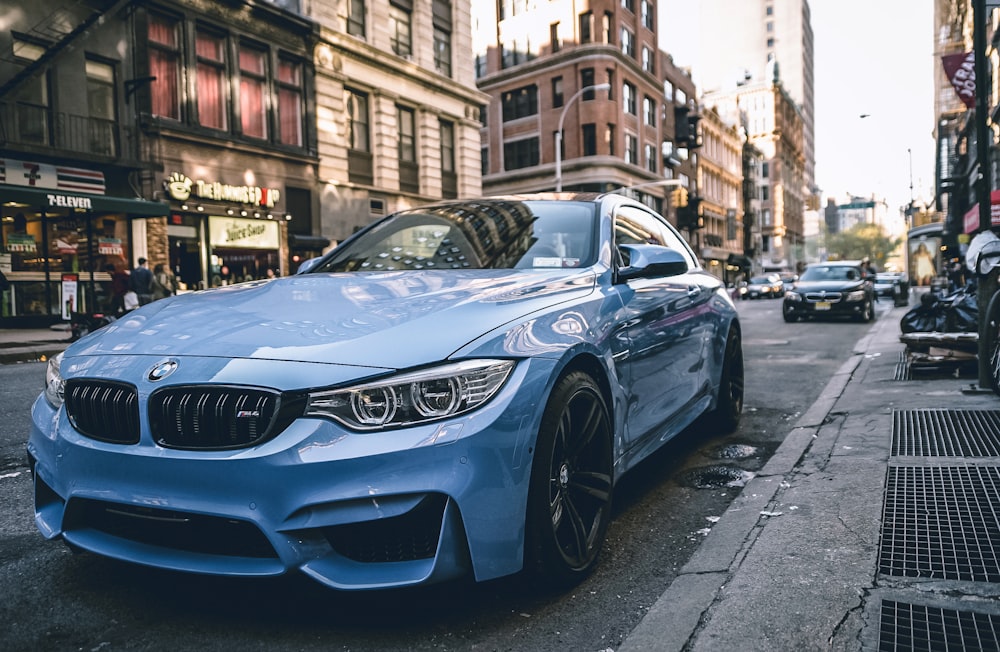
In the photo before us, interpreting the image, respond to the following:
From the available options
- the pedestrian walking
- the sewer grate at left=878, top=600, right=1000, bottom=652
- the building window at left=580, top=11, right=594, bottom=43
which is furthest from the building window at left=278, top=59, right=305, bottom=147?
the building window at left=580, top=11, right=594, bottom=43

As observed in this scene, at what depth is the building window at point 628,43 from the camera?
4781 cm

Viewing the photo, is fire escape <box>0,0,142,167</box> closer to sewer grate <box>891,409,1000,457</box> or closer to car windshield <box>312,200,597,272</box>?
car windshield <box>312,200,597,272</box>

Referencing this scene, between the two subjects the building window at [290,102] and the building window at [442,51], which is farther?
the building window at [442,51]

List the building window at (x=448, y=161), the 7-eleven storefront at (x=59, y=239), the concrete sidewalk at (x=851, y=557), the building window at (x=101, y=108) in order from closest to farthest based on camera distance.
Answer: the concrete sidewalk at (x=851, y=557)
the 7-eleven storefront at (x=59, y=239)
the building window at (x=101, y=108)
the building window at (x=448, y=161)

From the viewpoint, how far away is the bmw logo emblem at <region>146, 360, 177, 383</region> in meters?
2.35

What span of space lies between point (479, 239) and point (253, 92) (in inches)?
850

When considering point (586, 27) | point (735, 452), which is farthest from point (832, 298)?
point (586, 27)

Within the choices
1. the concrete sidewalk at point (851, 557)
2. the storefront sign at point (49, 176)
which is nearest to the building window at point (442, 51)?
the storefront sign at point (49, 176)

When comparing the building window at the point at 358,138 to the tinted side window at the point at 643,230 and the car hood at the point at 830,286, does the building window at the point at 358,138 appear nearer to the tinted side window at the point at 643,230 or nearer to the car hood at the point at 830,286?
the car hood at the point at 830,286

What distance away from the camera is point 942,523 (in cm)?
315

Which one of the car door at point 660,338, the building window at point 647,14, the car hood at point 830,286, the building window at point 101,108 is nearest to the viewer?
the car door at point 660,338

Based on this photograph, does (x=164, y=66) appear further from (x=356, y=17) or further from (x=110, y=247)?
(x=356, y=17)

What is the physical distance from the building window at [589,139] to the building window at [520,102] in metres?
4.06

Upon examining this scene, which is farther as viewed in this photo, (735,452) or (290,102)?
(290,102)
